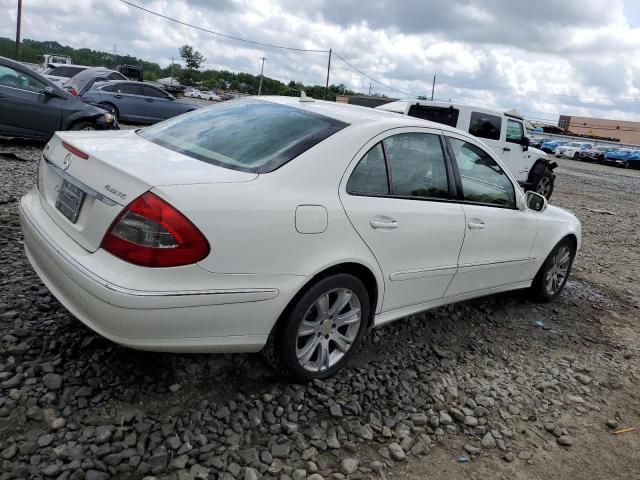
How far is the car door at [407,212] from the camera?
3.03m

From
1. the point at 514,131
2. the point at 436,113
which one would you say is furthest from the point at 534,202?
the point at 514,131

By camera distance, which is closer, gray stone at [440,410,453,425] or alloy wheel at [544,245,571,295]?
gray stone at [440,410,453,425]

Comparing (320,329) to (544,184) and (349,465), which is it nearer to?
(349,465)

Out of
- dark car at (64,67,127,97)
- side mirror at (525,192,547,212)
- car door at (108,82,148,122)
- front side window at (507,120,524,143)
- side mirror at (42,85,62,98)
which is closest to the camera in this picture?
side mirror at (525,192,547,212)

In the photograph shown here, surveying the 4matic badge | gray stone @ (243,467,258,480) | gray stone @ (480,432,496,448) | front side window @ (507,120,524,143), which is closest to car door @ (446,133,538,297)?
gray stone @ (480,432,496,448)

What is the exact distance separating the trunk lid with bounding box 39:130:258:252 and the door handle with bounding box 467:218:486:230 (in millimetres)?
1711

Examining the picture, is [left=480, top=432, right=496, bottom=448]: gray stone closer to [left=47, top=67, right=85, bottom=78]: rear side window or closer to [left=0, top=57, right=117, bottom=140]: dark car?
[left=0, top=57, right=117, bottom=140]: dark car

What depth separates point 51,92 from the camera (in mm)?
9242

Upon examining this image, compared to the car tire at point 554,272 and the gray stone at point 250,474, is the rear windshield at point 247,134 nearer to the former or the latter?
the gray stone at point 250,474

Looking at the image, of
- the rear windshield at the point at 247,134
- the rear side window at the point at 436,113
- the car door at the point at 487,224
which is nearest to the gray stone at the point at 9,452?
the rear windshield at the point at 247,134

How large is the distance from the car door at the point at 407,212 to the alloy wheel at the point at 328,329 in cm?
28

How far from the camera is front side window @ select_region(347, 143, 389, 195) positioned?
299 cm

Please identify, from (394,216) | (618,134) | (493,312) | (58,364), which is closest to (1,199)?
(58,364)

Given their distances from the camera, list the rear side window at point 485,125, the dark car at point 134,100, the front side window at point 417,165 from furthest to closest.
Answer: the dark car at point 134,100, the rear side window at point 485,125, the front side window at point 417,165
